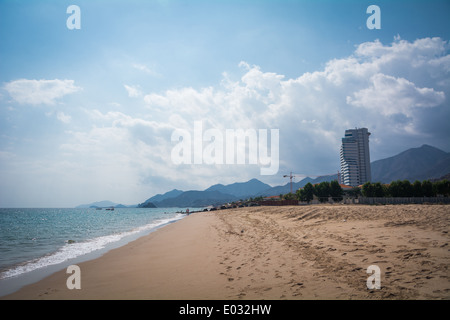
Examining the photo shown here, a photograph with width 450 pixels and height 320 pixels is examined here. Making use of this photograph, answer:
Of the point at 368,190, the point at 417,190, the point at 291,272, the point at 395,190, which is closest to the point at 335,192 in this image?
the point at 368,190

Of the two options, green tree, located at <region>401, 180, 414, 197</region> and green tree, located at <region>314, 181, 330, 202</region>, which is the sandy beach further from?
green tree, located at <region>314, 181, 330, 202</region>

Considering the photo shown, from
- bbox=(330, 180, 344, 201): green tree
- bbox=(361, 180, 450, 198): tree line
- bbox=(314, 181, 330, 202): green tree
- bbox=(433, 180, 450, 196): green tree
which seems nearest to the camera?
bbox=(433, 180, 450, 196): green tree

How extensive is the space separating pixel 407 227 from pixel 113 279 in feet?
43.2

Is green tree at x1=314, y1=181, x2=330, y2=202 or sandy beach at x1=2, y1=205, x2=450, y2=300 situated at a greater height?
sandy beach at x1=2, y1=205, x2=450, y2=300

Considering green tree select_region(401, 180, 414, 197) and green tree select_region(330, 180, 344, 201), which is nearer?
green tree select_region(401, 180, 414, 197)

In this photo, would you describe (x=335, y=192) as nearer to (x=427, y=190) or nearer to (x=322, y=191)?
(x=322, y=191)

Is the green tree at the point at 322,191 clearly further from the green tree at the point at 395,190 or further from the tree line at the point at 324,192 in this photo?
the green tree at the point at 395,190

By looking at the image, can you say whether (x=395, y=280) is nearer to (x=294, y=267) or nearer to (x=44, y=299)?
(x=294, y=267)

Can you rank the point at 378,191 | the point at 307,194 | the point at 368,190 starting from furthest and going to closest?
the point at 307,194
the point at 368,190
the point at 378,191

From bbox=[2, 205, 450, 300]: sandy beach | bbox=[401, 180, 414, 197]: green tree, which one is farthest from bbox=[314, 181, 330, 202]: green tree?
bbox=[2, 205, 450, 300]: sandy beach

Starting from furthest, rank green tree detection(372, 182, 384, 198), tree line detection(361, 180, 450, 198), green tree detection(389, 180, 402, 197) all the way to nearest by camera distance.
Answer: green tree detection(372, 182, 384, 198) → green tree detection(389, 180, 402, 197) → tree line detection(361, 180, 450, 198)

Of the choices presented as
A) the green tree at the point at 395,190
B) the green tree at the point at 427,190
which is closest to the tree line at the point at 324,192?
the green tree at the point at 395,190

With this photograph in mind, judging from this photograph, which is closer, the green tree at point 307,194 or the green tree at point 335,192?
the green tree at point 335,192
